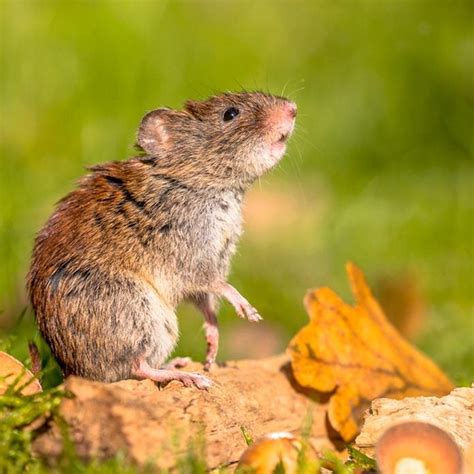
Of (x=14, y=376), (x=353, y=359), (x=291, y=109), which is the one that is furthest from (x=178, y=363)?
(x=291, y=109)

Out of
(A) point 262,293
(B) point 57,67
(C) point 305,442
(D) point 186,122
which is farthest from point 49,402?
(B) point 57,67

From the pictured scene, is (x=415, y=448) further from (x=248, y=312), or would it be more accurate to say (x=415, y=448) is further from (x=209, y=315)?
(x=209, y=315)

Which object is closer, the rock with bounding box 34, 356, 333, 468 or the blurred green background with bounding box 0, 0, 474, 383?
the rock with bounding box 34, 356, 333, 468

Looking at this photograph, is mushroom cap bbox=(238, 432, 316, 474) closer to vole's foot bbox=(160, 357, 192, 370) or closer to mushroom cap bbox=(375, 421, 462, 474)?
mushroom cap bbox=(375, 421, 462, 474)

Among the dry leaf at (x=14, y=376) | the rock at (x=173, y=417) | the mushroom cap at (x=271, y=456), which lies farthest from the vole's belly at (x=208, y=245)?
the mushroom cap at (x=271, y=456)

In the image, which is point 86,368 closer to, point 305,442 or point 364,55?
point 305,442

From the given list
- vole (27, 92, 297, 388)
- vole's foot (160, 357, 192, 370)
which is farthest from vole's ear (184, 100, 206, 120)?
vole's foot (160, 357, 192, 370)

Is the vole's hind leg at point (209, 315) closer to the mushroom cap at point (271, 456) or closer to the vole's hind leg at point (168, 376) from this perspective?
the vole's hind leg at point (168, 376)
